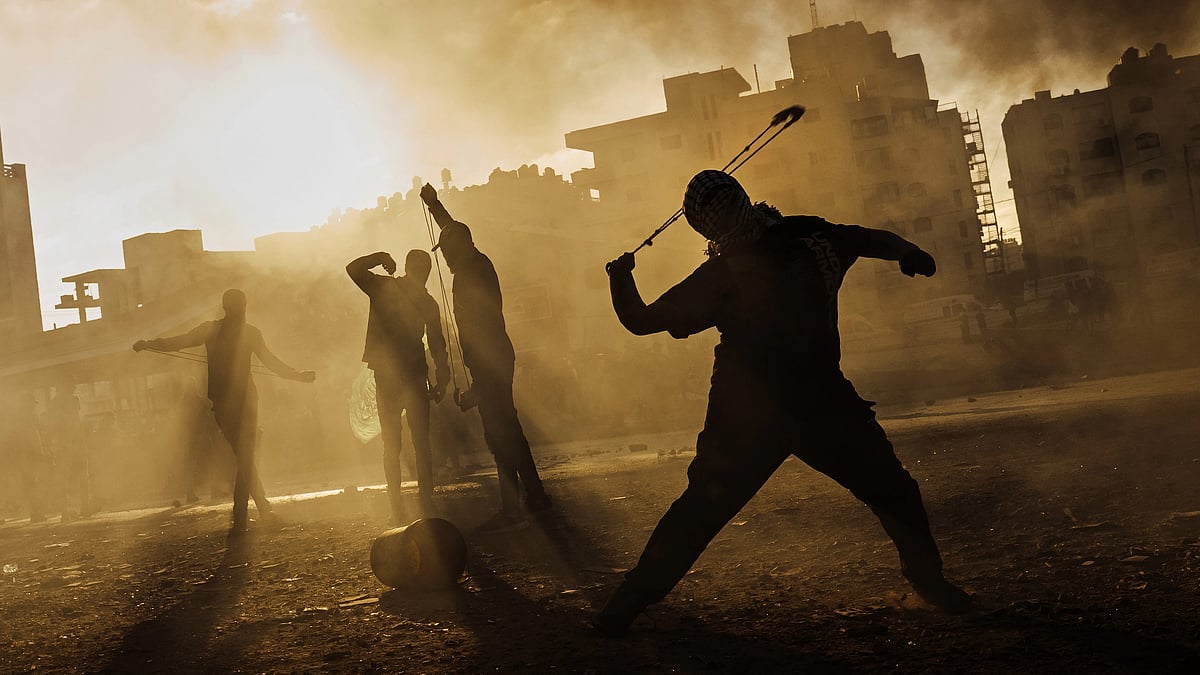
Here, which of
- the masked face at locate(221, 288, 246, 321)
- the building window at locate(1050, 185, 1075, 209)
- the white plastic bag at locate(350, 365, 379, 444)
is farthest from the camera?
the building window at locate(1050, 185, 1075, 209)

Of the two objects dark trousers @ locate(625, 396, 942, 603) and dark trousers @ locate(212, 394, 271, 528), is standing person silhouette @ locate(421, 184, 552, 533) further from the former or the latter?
dark trousers @ locate(625, 396, 942, 603)

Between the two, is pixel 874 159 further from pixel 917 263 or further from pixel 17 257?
pixel 917 263

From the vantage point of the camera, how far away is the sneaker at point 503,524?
23.4 ft

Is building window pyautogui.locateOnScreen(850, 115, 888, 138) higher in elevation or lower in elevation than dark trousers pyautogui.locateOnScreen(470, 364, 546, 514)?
higher

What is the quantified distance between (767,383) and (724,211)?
680mm

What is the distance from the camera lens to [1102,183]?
57.7m

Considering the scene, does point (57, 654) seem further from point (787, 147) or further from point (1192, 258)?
point (787, 147)

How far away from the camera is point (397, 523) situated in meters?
7.83

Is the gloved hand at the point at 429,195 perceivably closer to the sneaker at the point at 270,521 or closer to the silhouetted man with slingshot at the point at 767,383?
the sneaker at the point at 270,521

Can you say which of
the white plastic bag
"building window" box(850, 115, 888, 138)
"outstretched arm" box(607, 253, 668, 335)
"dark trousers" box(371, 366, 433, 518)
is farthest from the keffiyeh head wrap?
"building window" box(850, 115, 888, 138)

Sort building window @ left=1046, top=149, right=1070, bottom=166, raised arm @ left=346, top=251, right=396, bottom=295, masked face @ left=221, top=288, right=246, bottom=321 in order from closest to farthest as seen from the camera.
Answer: raised arm @ left=346, top=251, right=396, bottom=295 < masked face @ left=221, top=288, right=246, bottom=321 < building window @ left=1046, top=149, right=1070, bottom=166

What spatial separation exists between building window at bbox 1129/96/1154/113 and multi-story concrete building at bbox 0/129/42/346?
5600cm

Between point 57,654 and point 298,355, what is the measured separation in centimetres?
2269

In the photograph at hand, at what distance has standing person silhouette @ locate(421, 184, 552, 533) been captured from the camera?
7.38 meters
